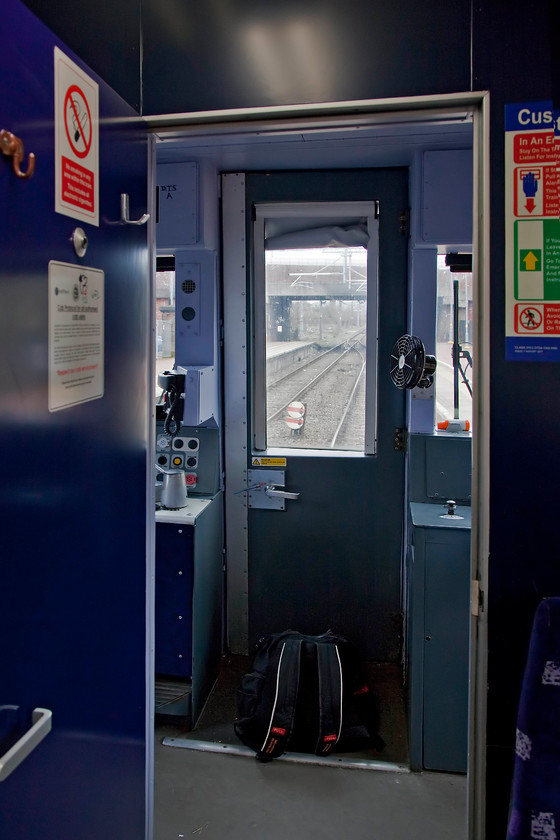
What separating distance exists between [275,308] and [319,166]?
83cm

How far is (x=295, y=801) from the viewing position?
8.88 feet

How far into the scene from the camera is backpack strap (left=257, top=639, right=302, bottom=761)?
9.61ft

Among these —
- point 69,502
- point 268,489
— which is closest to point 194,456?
point 268,489

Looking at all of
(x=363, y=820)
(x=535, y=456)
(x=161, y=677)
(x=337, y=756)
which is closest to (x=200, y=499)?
(x=161, y=677)

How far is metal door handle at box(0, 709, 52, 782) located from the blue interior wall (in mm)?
1150

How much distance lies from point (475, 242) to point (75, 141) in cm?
105

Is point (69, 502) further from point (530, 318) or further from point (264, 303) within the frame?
point (264, 303)

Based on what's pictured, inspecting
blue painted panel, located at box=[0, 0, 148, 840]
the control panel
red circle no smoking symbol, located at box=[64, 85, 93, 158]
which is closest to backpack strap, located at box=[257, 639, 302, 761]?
the control panel

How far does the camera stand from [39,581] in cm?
130

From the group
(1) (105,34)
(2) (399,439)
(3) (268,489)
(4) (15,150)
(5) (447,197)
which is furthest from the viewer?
(3) (268,489)

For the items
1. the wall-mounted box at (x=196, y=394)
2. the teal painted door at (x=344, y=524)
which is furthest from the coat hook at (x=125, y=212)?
the teal painted door at (x=344, y=524)

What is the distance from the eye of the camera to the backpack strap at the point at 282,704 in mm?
2930

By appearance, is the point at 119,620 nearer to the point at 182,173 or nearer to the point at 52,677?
the point at 52,677

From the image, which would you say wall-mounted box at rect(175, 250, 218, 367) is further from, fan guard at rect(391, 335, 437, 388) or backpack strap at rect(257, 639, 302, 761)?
backpack strap at rect(257, 639, 302, 761)
